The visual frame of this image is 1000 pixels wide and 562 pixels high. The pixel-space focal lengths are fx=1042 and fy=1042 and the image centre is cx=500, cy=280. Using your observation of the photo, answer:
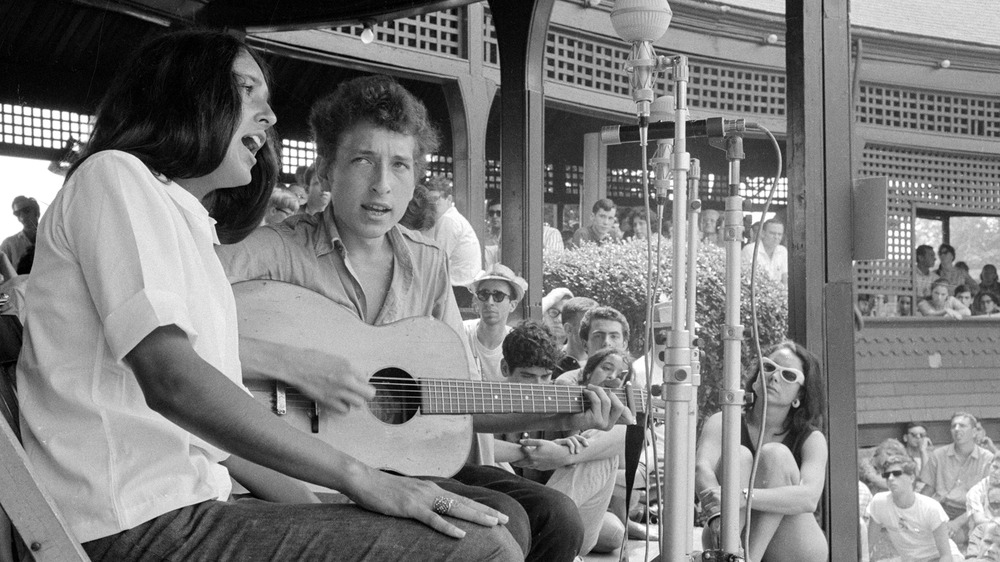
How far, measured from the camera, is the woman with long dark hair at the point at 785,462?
12.9 feet

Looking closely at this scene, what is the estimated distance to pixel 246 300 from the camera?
8.17 feet

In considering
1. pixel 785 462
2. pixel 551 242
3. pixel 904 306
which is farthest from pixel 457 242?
pixel 904 306

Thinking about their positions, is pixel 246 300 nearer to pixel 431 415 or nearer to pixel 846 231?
pixel 431 415

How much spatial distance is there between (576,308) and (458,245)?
123cm

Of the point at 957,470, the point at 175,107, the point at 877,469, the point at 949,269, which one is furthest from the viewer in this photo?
the point at 949,269

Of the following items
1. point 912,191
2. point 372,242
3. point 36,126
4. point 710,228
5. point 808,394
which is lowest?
point 808,394

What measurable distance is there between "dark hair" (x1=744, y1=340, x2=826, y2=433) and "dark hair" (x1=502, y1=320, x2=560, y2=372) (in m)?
0.84

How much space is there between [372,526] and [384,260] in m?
1.30

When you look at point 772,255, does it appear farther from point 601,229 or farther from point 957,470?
point 957,470

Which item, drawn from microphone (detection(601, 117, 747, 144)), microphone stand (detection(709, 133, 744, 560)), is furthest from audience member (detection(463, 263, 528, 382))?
microphone (detection(601, 117, 747, 144))

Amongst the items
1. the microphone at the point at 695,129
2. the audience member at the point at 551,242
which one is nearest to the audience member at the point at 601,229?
the audience member at the point at 551,242

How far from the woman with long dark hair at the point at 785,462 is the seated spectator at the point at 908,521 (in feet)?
12.3

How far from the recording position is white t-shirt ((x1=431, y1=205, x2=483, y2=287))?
8.02 meters

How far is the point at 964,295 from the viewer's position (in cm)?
1614
